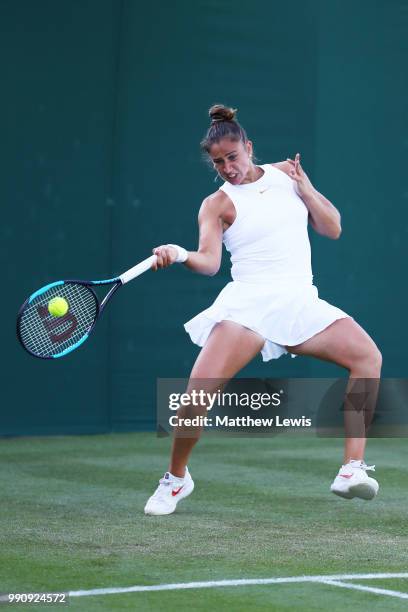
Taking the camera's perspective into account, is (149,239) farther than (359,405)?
Yes

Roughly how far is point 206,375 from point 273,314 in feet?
1.27

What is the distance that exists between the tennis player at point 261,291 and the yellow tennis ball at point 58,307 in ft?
1.75

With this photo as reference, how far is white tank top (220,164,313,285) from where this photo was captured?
564 cm

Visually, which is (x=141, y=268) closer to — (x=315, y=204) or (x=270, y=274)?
(x=270, y=274)

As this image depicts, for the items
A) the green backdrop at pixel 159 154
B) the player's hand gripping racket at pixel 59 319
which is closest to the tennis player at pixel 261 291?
the player's hand gripping racket at pixel 59 319

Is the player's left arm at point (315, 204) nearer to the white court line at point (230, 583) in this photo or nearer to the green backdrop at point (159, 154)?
the white court line at point (230, 583)

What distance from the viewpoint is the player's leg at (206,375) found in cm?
543

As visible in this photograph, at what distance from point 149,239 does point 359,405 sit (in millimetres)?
4360

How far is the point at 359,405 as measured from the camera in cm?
548

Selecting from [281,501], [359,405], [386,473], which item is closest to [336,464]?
[386,473]

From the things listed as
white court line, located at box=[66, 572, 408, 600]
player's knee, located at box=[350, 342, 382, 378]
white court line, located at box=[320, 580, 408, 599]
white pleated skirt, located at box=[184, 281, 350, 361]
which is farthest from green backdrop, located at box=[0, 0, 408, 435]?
white court line, located at box=[320, 580, 408, 599]

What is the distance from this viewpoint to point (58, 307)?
210 inches

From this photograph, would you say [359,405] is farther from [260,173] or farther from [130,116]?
[130,116]

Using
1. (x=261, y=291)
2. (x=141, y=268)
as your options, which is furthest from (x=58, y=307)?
(x=261, y=291)
